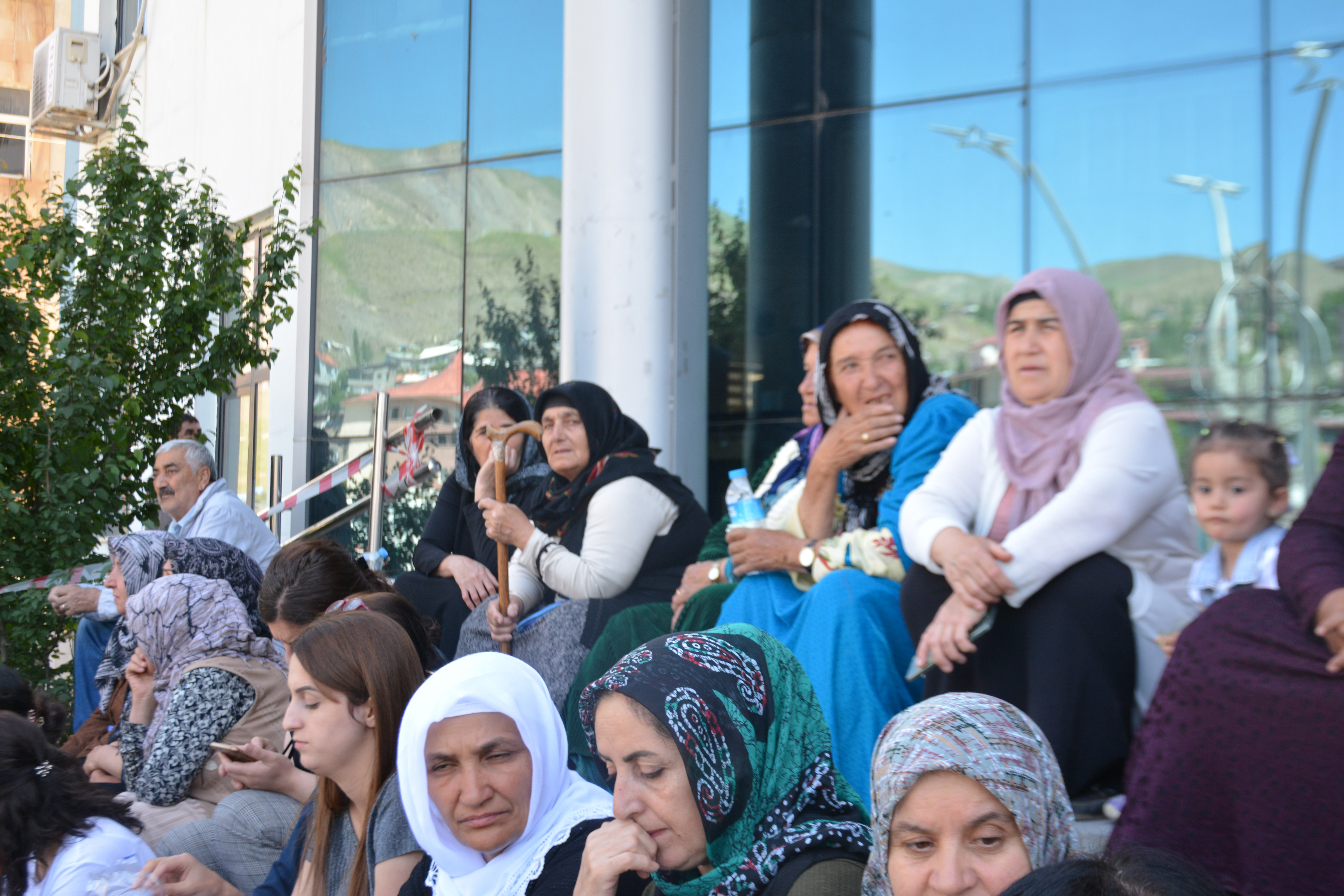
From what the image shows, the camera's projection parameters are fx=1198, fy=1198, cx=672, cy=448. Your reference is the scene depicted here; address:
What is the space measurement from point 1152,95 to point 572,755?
448cm

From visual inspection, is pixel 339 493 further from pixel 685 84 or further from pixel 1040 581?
pixel 1040 581

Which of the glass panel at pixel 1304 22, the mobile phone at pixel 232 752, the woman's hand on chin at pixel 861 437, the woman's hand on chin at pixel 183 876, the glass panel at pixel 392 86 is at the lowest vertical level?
the woman's hand on chin at pixel 183 876

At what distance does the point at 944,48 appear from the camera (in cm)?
674

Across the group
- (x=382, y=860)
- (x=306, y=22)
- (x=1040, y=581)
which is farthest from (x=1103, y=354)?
(x=306, y=22)

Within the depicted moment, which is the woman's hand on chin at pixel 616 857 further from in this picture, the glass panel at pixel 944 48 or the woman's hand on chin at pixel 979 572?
the glass panel at pixel 944 48

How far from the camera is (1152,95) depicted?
19.6ft

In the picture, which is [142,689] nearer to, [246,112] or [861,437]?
[861,437]

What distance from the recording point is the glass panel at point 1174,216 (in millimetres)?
5719

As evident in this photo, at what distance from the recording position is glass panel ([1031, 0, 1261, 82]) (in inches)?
228

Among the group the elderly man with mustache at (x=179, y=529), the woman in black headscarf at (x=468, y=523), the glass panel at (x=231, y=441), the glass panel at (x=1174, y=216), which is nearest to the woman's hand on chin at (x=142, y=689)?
the woman in black headscarf at (x=468, y=523)

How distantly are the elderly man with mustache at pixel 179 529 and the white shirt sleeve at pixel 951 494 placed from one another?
3986mm

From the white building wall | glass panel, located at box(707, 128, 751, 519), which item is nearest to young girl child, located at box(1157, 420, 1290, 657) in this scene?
glass panel, located at box(707, 128, 751, 519)

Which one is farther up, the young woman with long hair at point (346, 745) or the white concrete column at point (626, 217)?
the white concrete column at point (626, 217)

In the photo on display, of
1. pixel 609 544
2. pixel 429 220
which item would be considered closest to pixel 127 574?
pixel 609 544
